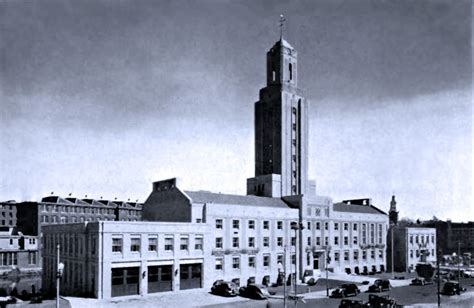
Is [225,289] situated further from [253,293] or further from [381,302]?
[381,302]

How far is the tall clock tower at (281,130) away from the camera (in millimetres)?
80312

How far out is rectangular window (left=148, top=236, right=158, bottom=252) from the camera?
180 ft

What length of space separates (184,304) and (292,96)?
1764 inches

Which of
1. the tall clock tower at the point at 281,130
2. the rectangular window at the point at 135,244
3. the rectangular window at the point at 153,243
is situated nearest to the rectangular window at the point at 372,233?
the tall clock tower at the point at 281,130

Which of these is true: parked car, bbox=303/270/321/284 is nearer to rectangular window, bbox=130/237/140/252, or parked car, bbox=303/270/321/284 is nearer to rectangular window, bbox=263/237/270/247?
rectangular window, bbox=263/237/270/247

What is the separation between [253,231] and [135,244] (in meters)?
19.3

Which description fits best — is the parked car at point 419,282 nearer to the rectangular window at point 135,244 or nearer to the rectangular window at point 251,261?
the rectangular window at point 251,261

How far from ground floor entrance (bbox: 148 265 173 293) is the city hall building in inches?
4.3

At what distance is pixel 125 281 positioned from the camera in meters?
52.3

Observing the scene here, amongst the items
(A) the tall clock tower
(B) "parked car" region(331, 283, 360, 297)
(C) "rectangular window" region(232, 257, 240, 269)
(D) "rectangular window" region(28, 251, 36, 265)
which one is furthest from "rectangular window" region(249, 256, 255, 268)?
(D) "rectangular window" region(28, 251, 36, 265)

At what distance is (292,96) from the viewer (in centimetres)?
8306

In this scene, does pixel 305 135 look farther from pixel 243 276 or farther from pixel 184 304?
pixel 184 304

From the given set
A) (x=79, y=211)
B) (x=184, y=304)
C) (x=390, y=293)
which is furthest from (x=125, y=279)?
(x=79, y=211)

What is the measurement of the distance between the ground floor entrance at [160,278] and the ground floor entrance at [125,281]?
1696mm
